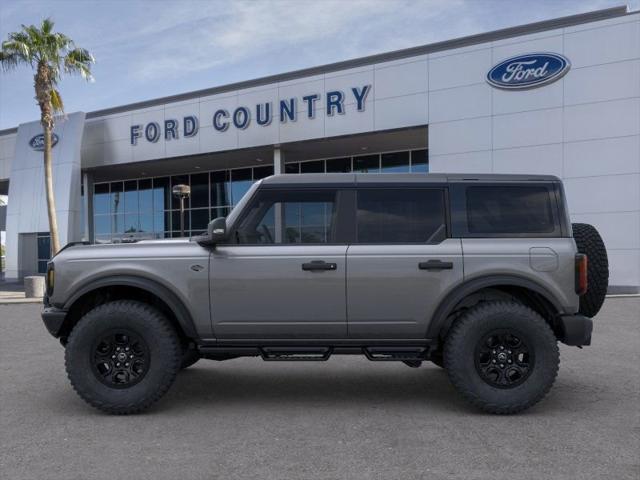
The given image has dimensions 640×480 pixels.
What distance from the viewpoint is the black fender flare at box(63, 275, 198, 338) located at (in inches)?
183

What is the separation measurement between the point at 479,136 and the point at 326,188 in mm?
14461

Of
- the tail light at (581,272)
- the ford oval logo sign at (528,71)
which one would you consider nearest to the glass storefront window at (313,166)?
the ford oval logo sign at (528,71)

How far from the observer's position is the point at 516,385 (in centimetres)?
453

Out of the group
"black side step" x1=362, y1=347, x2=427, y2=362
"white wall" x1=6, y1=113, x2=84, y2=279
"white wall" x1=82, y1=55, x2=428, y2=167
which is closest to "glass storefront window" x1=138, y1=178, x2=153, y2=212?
"white wall" x1=82, y1=55, x2=428, y2=167

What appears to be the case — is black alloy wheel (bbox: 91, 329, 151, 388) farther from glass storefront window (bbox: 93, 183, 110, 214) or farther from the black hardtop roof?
glass storefront window (bbox: 93, 183, 110, 214)

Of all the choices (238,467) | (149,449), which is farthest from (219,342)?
(238,467)

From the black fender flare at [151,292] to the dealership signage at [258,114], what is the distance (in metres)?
16.0

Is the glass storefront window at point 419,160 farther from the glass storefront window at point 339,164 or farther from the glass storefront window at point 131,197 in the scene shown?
the glass storefront window at point 131,197

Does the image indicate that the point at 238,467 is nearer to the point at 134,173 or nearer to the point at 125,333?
the point at 125,333

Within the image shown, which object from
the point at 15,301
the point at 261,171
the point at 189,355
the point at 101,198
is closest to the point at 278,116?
the point at 261,171

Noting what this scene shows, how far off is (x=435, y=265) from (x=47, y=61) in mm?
20531

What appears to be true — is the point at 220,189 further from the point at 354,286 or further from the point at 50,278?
the point at 354,286

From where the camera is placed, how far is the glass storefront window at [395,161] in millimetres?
22438

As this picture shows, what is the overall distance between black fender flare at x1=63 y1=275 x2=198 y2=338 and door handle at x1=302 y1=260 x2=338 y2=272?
3.57 ft
